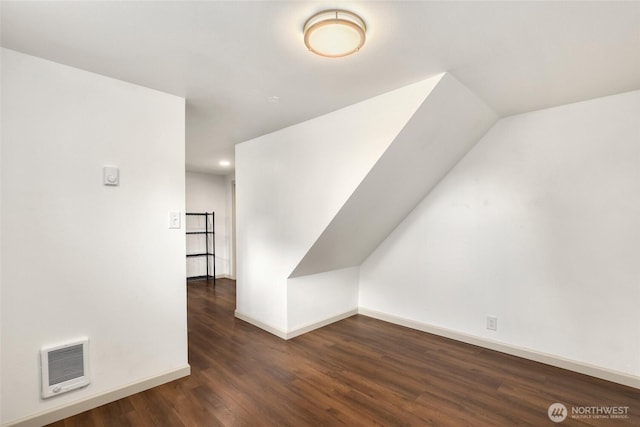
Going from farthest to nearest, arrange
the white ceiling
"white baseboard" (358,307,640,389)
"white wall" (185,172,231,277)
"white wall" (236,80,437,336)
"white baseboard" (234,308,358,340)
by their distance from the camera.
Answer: "white wall" (185,172,231,277) → "white baseboard" (234,308,358,340) → "white wall" (236,80,437,336) → "white baseboard" (358,307,640,389) → the white ceiling

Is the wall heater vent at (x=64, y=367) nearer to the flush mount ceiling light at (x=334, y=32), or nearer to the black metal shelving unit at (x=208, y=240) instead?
the flush mount ceiling light at (x=334, y=32)

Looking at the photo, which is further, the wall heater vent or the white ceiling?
the wall heater vent

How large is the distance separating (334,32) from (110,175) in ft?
5.55

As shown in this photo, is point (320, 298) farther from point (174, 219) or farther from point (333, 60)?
point (333, 60)

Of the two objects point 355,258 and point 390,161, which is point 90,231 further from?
point 355,258

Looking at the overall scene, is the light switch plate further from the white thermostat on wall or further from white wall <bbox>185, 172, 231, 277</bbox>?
white wall <bbox>185, 172, 231, 277</bbox>

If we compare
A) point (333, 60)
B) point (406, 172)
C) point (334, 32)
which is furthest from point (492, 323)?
point (334, 32)

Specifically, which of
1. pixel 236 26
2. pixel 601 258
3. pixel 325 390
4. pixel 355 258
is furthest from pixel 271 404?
pixel 601 258

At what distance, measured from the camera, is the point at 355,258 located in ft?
12.1

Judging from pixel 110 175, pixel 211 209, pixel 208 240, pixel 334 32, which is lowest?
pixel 208 240

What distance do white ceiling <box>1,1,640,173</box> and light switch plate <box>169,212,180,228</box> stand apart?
0.91m

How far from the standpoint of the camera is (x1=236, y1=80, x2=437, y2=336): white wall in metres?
2.39

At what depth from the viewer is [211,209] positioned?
20.4 ft

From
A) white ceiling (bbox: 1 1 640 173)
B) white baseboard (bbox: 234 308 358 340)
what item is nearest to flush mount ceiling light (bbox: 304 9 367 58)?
white ceiling (bbox: 1 1 640 173)
